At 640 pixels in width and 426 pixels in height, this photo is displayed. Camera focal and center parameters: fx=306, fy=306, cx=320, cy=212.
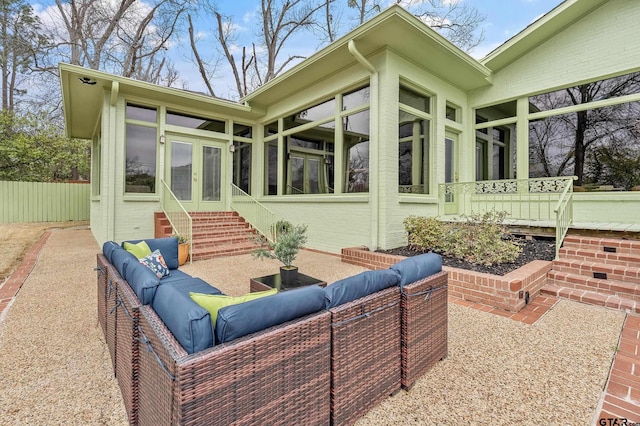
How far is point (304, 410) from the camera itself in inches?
61.0

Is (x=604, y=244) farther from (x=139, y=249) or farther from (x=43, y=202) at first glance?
(x=43, y=202)

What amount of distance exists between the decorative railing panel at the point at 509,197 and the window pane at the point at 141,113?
712 cm

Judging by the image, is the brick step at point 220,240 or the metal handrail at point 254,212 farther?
the metal handrail at point 254,212

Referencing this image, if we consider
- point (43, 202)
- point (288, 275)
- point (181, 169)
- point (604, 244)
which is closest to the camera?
point (288, 275)

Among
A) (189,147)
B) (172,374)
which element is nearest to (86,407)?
(172,374)

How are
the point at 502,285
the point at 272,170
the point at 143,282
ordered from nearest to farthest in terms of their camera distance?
the point at 143,282
the point at 502,285
the point at 272,170

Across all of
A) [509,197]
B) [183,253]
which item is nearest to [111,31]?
[183,253]

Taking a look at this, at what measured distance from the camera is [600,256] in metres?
4.29

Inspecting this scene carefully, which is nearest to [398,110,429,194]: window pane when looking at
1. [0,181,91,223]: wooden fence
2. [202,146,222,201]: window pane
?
[202,146,222,201]: window pane

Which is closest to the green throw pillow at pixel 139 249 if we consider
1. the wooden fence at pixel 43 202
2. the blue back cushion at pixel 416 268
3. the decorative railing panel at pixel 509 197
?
the blue back cushion at pixel 416 268

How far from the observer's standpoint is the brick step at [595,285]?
12.0 ft

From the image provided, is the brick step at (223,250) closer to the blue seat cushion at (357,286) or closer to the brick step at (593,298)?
the blue seat cushion at (357,286)

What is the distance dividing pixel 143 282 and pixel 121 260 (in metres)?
0.85

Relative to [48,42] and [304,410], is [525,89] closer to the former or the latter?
[304,410]
